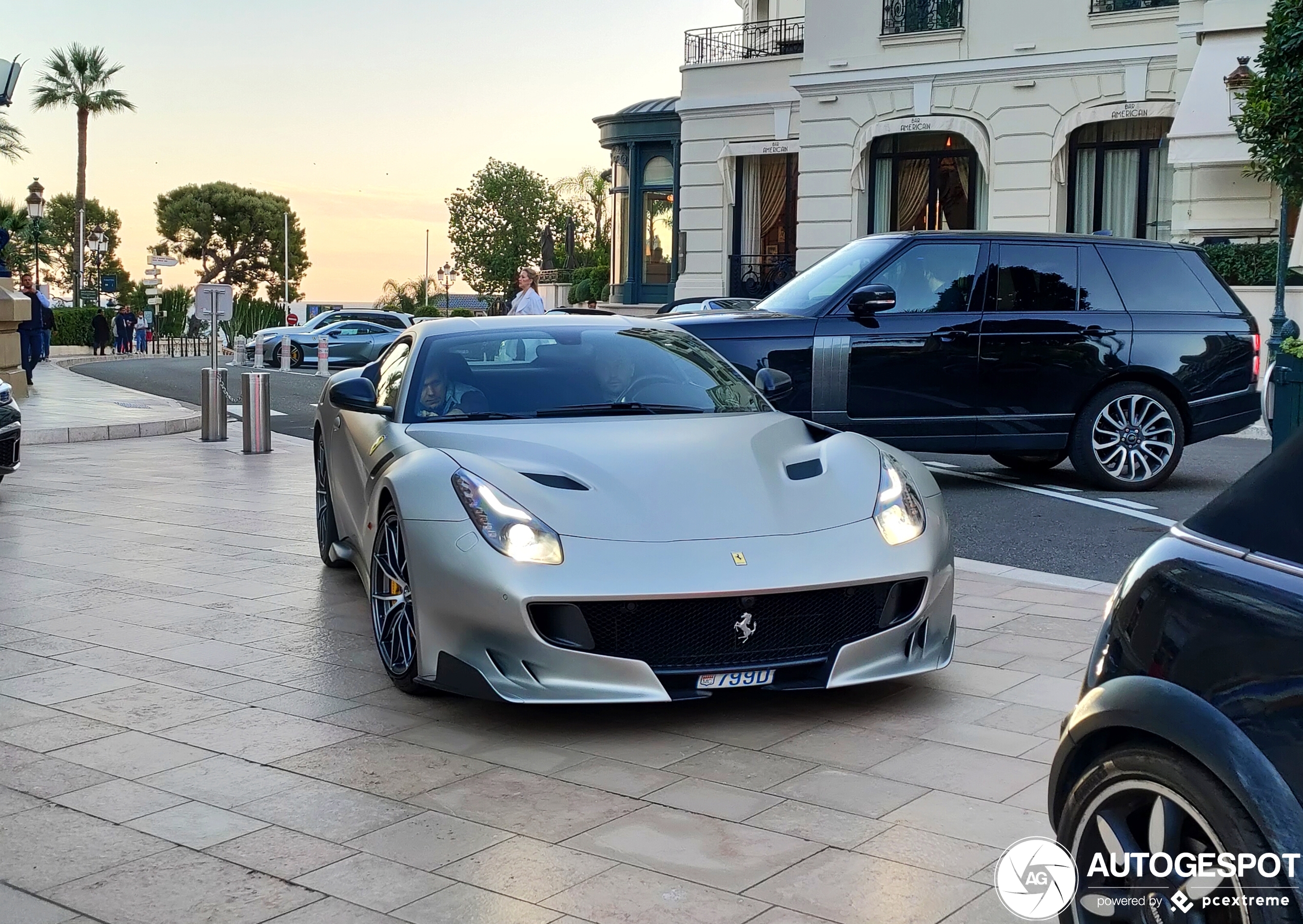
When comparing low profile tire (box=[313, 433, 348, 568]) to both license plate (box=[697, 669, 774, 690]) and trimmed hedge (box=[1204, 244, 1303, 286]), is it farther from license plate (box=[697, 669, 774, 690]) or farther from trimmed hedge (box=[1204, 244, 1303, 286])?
trimmed hedge (box=[1204, 244, 1303, 286])

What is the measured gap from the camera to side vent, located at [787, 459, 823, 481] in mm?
5336

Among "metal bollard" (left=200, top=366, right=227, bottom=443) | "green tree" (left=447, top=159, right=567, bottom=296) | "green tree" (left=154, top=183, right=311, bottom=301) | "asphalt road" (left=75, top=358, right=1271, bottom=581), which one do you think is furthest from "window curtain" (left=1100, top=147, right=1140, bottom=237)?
"green tree" (left=154, top=183, right=311, bottom=301)

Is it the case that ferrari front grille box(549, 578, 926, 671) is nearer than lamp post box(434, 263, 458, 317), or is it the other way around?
ferrari front grille box(549, 578, 926, 671)

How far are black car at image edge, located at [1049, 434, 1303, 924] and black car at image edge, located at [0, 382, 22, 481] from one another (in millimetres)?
9838

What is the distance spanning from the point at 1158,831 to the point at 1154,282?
370 inches

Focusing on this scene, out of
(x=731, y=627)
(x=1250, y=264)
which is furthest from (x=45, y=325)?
(x=731, y=627)

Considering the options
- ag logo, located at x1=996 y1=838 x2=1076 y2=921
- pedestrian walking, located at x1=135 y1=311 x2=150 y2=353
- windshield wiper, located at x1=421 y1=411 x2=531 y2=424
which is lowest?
ag logo, located at x1=996 y1=838 x2=1076 y2=921

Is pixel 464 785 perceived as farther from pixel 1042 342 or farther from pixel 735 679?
pixel 1042 342

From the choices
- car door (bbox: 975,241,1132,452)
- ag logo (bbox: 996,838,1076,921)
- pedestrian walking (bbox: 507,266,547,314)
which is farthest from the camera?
pedestrian walking (bbox: 507,266,547,314)

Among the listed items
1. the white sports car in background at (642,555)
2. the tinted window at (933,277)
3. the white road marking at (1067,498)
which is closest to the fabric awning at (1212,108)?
the white road marking at (1067,498)

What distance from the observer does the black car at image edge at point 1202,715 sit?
2369 millimetres

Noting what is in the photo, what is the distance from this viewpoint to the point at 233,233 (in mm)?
102500

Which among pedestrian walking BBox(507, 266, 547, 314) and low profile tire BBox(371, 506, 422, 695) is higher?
pedestrian walking BBox(507, 266, 547, 314)

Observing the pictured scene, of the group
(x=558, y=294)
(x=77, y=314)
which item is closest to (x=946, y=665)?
(x=558, y=294)
